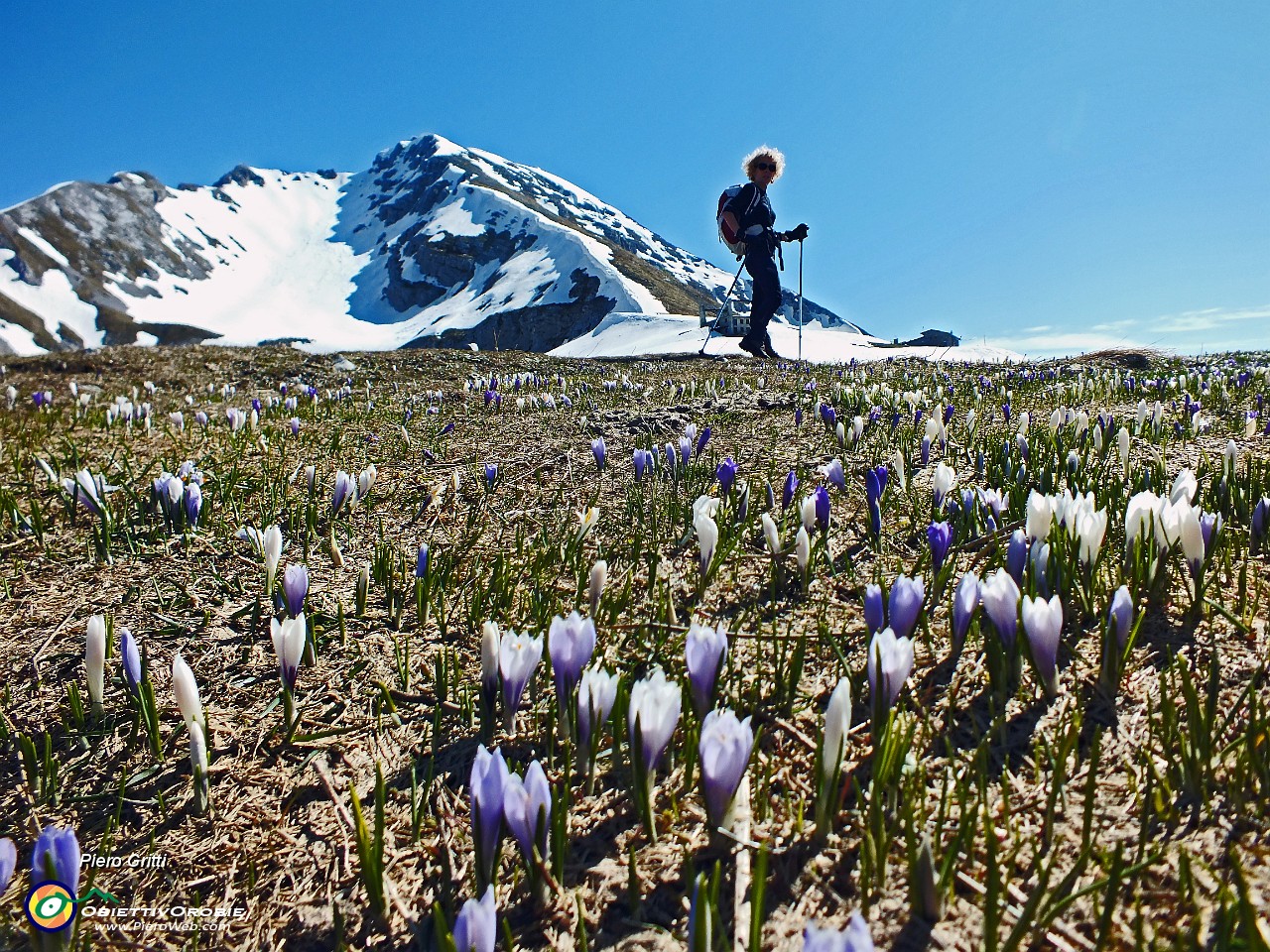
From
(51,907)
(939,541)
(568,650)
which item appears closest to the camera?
(51,907)

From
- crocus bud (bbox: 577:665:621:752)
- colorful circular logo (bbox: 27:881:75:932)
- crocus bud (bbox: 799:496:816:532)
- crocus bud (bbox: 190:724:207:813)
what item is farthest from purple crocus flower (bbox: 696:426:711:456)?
colorful circular logo (bbox: 27:881:75:932)

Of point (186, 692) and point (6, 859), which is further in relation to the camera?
point (186, 692)

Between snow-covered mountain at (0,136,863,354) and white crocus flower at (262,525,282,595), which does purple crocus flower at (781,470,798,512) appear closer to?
white crocus flower at (262,525,282,595)

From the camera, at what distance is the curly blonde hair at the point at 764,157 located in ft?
44.7

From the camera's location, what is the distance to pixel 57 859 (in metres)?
1.20

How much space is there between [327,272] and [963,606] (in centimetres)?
18634

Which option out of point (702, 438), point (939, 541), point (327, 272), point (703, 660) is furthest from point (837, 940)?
point (327, 272)

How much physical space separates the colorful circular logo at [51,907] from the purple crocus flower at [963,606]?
203cm

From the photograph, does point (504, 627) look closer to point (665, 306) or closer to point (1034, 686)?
point (1034, 686)

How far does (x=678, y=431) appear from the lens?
5.71 meters

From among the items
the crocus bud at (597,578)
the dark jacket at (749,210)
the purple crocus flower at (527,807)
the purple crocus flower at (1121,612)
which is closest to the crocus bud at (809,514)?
the crocus bud at (597,578)

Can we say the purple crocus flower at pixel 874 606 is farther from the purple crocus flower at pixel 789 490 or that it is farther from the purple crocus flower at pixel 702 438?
the purple crocus flower at pixel 702 438

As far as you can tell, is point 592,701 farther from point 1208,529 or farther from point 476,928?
point 1208,529

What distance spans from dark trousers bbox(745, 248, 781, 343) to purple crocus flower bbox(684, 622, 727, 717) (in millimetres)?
12718
